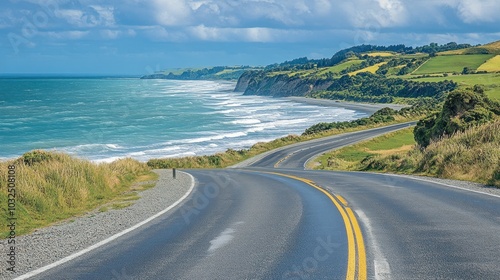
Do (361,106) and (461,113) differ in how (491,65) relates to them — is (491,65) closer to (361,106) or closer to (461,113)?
(361,106)

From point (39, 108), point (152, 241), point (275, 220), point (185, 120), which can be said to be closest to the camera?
point (152, 241)

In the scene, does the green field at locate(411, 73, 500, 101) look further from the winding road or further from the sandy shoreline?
the winding road

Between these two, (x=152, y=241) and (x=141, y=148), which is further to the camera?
(x=141, y=148)

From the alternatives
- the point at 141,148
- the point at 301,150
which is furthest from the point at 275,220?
the point at 141,148

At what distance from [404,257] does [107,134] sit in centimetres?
8019

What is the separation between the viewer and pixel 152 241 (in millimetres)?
10094

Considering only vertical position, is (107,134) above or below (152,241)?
below

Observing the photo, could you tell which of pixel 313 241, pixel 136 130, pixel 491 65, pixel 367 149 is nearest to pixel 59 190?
pixel 313 241

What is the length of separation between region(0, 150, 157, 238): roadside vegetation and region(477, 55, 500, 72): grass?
16034cm

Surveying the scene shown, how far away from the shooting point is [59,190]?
15.1 metres

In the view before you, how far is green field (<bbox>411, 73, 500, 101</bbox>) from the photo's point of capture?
314 ft

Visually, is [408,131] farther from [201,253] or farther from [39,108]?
[39,108]

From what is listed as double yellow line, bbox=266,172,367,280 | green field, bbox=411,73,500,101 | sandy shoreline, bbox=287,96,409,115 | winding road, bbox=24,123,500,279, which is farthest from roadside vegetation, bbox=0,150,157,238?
sandy shoreline, bbox=287,96,409,115

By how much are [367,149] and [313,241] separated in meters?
56.2
